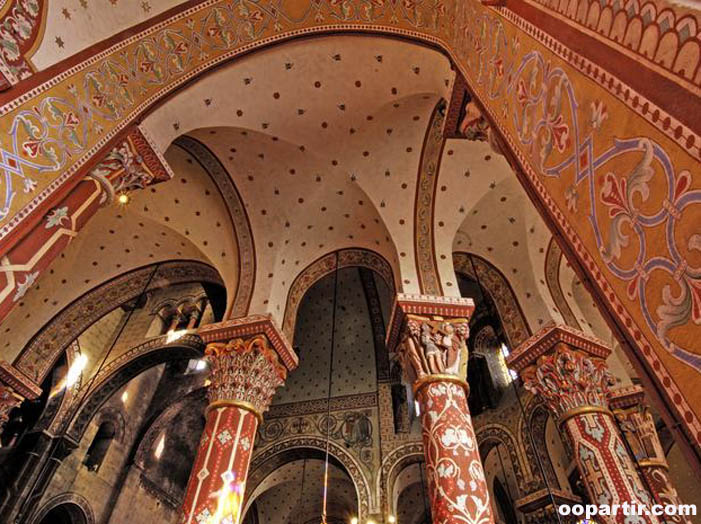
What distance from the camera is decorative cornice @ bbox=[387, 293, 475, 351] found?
5.24m

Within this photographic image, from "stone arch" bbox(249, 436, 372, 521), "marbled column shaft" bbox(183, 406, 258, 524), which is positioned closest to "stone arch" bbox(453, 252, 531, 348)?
"marbled column shaft" bbox(183, 406, 258, 524)

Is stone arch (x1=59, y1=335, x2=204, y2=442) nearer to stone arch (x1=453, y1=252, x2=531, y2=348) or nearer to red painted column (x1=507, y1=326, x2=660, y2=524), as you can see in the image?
stone arch (x1=453, y1=252, x2=531, y2=348)

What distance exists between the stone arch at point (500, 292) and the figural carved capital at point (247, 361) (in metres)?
3.48

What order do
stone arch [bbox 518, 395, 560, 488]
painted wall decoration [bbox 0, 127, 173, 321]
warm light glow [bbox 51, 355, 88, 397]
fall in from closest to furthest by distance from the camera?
painted wall decoration [bbox 0, 127, 173, 321], stone arch [bbox 518, 395, 560, 488], warm light glow [bbox 51, 355, 88, 397]

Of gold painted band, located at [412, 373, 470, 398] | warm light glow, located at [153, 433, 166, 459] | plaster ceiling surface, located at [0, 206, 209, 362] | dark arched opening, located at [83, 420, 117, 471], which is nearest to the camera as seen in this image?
gold painted band, located at [412, 373, 470, 398]

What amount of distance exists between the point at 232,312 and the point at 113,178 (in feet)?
9.43

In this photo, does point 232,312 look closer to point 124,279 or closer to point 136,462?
point 124,279

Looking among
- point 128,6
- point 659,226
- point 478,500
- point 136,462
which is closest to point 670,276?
point 659,226

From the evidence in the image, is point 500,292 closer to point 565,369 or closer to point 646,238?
point 565,369

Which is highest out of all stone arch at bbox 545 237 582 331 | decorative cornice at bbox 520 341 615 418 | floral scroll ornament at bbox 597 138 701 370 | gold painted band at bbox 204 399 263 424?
stone arch at bbox 545 237 582 331

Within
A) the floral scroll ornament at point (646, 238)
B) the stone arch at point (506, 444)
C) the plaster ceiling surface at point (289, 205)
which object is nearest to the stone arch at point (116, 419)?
the plaster ceiling surface at point (289, 205)

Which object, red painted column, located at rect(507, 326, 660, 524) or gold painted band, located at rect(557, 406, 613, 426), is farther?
gold painted band, located at rect(557, 406, 613, 426)

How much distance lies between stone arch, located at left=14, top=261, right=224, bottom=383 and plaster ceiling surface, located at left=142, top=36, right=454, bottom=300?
8.93ft

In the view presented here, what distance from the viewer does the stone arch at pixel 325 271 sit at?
21.4 ft
